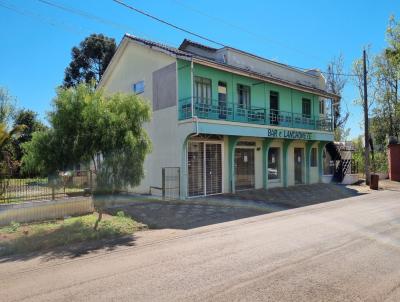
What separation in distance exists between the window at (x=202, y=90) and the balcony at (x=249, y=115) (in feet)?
0.26

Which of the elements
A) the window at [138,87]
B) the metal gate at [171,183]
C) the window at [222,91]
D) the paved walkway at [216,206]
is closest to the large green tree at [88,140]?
the paved walkway at [216,206]

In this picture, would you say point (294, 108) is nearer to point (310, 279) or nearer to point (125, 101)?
point (125, 101)

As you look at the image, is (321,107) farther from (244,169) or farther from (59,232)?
(59,232)

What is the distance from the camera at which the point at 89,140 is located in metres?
10.0

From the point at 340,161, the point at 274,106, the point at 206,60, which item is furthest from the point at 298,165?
the point at 206,60

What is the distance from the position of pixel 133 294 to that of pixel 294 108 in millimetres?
19535

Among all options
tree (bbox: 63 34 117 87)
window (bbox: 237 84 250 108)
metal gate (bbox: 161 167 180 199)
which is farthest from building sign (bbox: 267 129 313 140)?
tree (bbox: 63 34 117 87)

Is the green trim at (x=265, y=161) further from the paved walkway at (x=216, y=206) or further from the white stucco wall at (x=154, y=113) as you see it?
the white stucco wall at (x=154, y=113)

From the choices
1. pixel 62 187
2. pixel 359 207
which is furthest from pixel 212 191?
pixel 62 187

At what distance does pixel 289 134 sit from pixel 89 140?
13403 mm

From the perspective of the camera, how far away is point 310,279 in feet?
18.0

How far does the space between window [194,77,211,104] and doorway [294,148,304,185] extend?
342 inches

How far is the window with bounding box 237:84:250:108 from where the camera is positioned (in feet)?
62.6

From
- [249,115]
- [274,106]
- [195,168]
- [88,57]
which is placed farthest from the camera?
[88,57]
